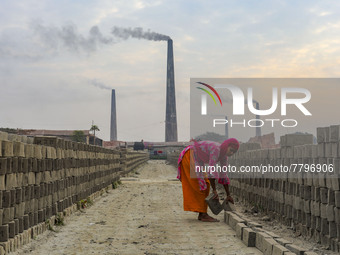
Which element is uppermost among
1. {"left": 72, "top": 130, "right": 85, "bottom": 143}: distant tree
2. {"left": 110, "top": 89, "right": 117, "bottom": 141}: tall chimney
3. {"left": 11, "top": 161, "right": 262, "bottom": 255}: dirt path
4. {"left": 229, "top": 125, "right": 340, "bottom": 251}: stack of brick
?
{"left": 110, "top": 89, "right": 117, "bottom": 141}: tall chimney

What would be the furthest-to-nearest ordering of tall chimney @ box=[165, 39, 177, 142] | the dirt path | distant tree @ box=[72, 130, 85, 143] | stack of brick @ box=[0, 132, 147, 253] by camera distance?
tall chimney @ box=[165, 39, 177, 142], distant tree @ box=[72, 130, 85, 143], the dirt path, stack of brick @ box=[0, 132, 147, 253]

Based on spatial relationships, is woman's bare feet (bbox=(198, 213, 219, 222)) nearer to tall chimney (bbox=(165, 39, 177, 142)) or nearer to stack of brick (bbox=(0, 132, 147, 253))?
stack of brick (bbox=(0, 132, 147, 253))

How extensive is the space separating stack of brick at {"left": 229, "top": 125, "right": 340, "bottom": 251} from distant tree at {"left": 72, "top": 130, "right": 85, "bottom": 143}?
54.8 metres

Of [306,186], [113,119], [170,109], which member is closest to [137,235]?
[306,186]

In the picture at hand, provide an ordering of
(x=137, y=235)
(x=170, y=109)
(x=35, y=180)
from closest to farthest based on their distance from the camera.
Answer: (x=35, y=180), (x=137, y=235), (x=170, y=109)

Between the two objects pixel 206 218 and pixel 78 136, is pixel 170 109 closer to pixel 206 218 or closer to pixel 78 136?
pixel 78 136

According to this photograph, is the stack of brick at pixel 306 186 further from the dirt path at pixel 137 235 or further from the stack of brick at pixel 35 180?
the stack of brick at pixel 35 180

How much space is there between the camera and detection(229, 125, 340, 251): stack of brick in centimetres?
591

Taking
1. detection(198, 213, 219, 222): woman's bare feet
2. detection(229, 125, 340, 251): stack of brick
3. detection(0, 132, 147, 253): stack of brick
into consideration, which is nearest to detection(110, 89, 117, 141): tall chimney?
detection(0, 132, 147, 253): stack of brick

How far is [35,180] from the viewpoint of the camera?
6867 millimetres

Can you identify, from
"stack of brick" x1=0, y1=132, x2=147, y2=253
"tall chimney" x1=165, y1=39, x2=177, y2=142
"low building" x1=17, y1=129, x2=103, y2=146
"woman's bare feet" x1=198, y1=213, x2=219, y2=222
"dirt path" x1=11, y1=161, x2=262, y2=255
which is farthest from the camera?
"tall chimney" x1=165, y1=39, x2=177, y2=142

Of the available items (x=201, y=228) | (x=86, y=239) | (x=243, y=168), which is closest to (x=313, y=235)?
(x=201, y=228)

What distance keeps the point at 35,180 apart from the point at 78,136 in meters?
57.5

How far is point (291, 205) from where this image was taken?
25.0 feet
